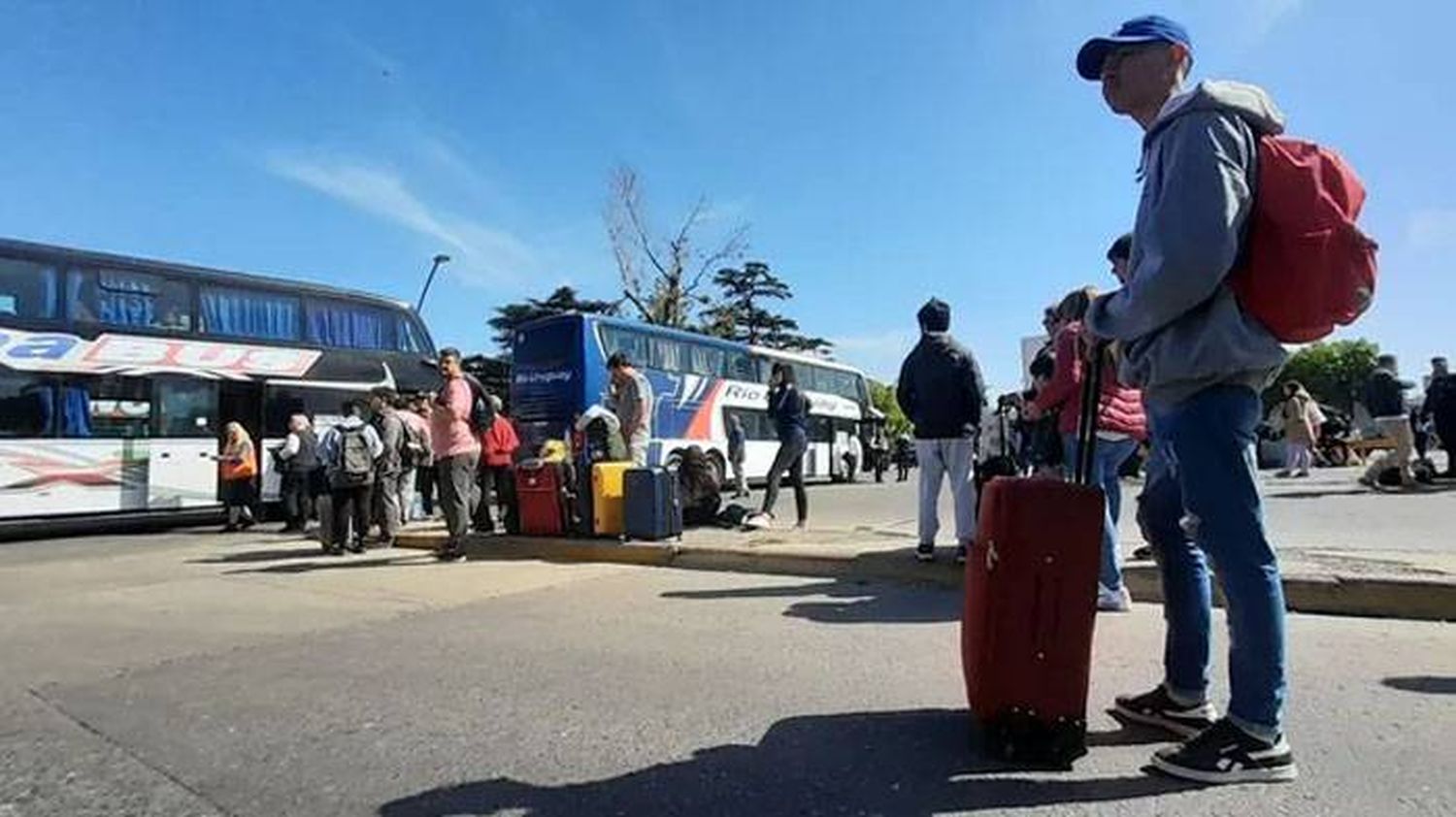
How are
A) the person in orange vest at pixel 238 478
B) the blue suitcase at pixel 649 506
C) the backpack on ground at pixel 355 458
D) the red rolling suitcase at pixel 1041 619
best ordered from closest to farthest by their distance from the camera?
1. the red rolling suitcase at pixel 1041 619
2. the blue suitcase at pixel 649 506
3. the backpack on ground at pixel 355 458
4. the person in orange vest at pixel 238 478

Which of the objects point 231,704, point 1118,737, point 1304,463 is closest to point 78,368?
point 231,704

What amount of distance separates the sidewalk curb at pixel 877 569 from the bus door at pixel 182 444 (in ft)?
19.0

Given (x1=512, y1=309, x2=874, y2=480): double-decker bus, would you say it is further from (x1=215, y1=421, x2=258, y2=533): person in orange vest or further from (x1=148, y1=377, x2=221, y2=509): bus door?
(x1=148, y1=377, x2=221, y2=509): bus door

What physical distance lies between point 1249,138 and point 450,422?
23.0 ft

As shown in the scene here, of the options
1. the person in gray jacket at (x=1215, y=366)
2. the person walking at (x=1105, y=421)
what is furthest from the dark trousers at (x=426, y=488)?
the person in gray jacket at (x=1215, y=366)

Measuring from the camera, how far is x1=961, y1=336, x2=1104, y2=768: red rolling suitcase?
273 cm

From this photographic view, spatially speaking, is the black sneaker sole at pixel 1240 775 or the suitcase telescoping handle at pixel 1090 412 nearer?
the black sneaker sole at pixel 1240 775

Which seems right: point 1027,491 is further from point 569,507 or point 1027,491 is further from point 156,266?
point 156,266

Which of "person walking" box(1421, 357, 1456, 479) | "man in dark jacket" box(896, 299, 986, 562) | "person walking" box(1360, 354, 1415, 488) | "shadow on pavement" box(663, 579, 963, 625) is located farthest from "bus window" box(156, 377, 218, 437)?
"person walking" box(1421, 357, 1456, 479)

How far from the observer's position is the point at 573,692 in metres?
3.83

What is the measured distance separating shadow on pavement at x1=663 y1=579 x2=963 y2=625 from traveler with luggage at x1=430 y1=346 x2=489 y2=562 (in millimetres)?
2942

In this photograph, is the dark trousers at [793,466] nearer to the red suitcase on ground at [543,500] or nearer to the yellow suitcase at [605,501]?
the yellow suitcase at [605,501]

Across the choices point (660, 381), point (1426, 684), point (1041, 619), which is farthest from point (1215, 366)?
point (660, 381)

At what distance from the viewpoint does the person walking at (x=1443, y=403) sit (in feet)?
42.8
